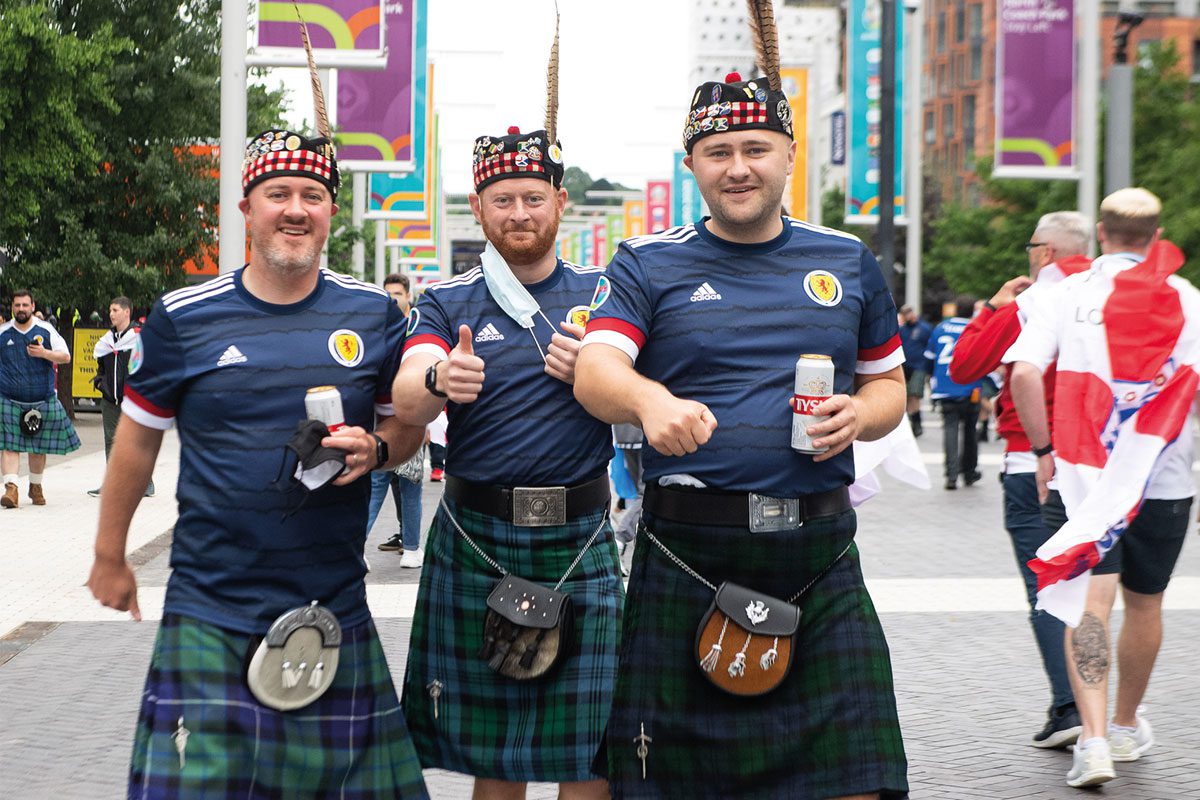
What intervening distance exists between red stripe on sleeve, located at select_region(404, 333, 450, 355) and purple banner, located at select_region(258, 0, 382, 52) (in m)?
10.1

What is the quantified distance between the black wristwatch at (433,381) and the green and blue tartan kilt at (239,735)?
0.58 meters

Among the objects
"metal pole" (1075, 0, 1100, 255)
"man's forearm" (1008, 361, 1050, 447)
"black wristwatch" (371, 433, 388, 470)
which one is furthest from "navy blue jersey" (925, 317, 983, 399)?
"black wristwatch" (371, 433, 388, 470)

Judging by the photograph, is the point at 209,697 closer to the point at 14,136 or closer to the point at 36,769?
the point at 36,769

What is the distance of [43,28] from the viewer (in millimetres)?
22016

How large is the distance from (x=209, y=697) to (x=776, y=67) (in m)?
2.05

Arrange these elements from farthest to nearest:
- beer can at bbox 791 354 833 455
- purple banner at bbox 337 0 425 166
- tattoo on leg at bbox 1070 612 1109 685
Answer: purple banner at bbox 337 0 425 166, tattoo on leg at bbox 1070 612 1109 685, beer can at bbox 791 354 833 455

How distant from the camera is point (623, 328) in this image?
11.4 ft

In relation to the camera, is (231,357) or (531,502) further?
(531,502)

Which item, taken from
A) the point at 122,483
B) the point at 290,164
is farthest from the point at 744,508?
the point at 122,483

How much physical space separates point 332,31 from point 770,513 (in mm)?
10949

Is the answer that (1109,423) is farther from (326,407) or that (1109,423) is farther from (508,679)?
(326,407)

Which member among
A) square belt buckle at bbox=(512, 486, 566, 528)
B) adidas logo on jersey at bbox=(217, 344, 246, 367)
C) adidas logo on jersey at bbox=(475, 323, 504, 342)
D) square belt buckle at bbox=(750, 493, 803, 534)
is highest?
adidas logo on jersey at bbox=(475, 323, 504, 342)

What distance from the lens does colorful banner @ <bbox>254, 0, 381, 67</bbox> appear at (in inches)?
531

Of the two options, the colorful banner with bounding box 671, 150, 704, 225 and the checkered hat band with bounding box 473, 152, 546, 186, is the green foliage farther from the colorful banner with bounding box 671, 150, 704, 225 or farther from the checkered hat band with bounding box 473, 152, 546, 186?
the colorful banner with bounding box 671, 150, 704, 225
